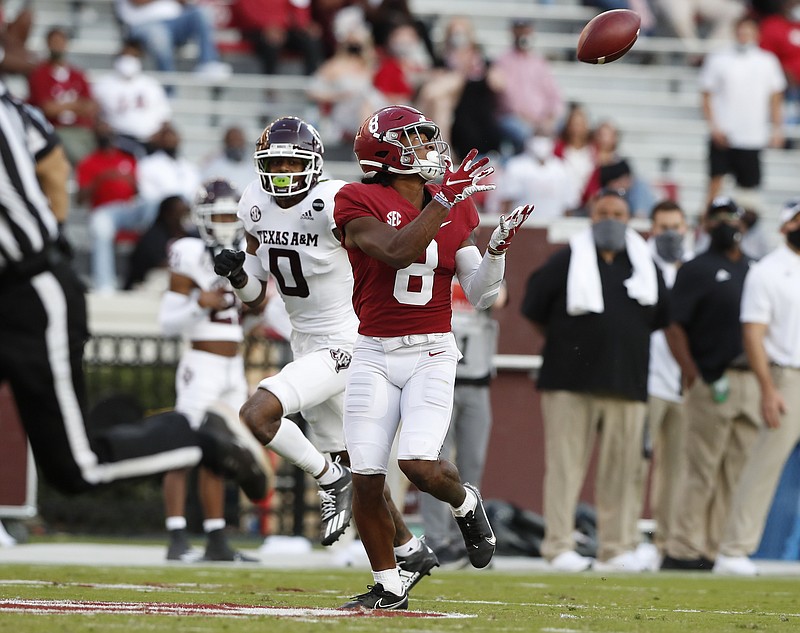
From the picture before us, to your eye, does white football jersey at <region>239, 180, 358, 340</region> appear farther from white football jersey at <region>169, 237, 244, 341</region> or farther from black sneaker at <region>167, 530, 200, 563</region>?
black sneaker at <region>167, 530, 200, 563</region>

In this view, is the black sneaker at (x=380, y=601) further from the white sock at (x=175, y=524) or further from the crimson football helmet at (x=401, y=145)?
the white sock at (x=175, y=524)

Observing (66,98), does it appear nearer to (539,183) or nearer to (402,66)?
(402,66)

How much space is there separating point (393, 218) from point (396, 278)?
0.74 ft

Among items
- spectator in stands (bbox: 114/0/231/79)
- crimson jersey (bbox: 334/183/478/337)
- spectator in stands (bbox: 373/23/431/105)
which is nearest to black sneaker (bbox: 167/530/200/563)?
crimson jersey (bbox: 334/183/478/337)

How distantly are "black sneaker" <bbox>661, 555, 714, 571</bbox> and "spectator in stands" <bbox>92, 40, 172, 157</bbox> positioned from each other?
7.23 m

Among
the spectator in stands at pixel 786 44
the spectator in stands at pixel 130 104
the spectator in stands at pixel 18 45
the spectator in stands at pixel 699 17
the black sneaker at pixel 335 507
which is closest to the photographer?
the black sneaker at pixel 335 507

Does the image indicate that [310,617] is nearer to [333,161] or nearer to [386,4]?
[333,161]

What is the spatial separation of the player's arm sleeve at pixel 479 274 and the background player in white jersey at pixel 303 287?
129 cm

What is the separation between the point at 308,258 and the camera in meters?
7.46

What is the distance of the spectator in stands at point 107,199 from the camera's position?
45.6ft

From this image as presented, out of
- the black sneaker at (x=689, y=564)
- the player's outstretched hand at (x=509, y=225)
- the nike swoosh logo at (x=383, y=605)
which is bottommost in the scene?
the black sneaker at (x=689, y=564)

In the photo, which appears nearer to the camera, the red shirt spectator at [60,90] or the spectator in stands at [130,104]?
the red shirt spectator at [60,90]

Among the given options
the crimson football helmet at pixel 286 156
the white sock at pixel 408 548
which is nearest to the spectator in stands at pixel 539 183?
the crimson football helmet at pixel 286 156

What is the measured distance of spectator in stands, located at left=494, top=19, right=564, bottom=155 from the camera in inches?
621
